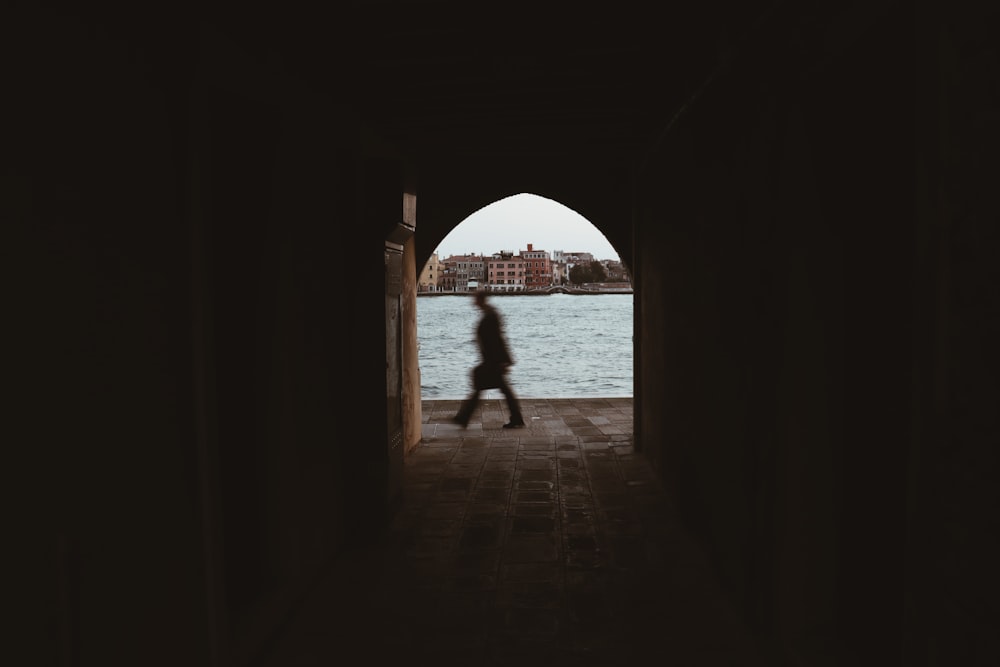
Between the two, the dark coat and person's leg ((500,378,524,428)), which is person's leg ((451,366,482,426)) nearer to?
the dark coat

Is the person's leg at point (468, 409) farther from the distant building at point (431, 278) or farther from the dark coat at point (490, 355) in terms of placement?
the distant building at point (431, 278)

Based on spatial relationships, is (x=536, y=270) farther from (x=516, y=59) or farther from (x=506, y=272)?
(x=516, y=59)

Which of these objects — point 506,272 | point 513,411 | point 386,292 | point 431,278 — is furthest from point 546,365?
point 506,272

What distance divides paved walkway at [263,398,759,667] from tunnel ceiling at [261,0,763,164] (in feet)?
9.30

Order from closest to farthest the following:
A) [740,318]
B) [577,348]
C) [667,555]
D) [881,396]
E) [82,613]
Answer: [82,613]
[881,396]
[740,318]
[667,555]
[577,348]

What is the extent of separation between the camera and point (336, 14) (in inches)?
129

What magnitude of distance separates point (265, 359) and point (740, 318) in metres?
2.35

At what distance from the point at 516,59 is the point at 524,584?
2.91 m

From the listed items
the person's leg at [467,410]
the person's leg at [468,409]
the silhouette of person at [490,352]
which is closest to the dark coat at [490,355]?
the silhouette of person at [490,352]

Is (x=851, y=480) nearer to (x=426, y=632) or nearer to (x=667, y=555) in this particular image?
(x=667, y=555)

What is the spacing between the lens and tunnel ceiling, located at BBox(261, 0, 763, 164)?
11.0ft

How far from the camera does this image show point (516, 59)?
157 inches

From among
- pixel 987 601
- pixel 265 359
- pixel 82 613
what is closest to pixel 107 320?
pixel 82 613

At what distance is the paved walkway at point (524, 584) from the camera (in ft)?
10.2
